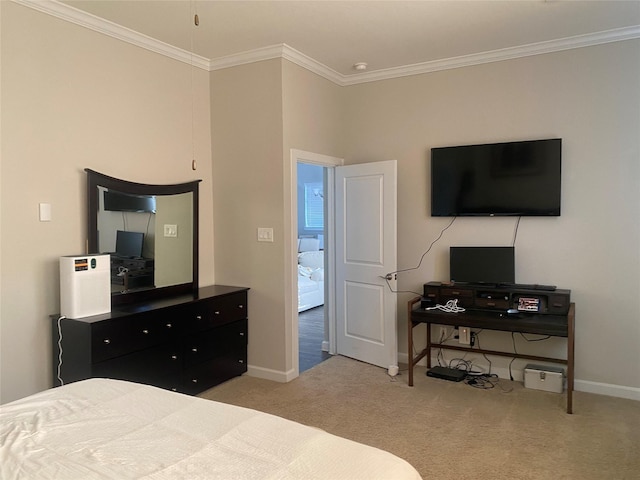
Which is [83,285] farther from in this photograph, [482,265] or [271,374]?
[482,265]

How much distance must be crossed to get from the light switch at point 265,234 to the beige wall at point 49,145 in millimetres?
1013

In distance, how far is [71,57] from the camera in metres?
3.24

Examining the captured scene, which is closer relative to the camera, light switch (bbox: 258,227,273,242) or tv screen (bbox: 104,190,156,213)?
tv screen (bbox: 104,190,156,213)

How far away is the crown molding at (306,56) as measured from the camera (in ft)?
10.6

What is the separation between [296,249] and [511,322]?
189cm

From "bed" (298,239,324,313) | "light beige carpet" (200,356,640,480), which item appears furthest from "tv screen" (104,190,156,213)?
"bed" (298,239,324,313)

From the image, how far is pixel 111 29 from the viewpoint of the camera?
3.47 meters

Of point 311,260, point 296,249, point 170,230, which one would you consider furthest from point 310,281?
point 170,230

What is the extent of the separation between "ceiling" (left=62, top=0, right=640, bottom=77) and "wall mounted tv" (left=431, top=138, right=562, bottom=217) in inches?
34.2

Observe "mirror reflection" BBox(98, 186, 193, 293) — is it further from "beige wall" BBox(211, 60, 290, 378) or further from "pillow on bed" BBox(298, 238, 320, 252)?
"pillow on bed" BBox(298, 238, 320, 252)

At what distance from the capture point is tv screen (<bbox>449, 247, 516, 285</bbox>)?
13.2ft

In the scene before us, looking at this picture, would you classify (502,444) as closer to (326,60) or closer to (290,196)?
(290,196)

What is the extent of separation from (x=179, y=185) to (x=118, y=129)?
2.23 ft

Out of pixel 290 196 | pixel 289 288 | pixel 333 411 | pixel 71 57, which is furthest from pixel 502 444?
pixel 71 57
